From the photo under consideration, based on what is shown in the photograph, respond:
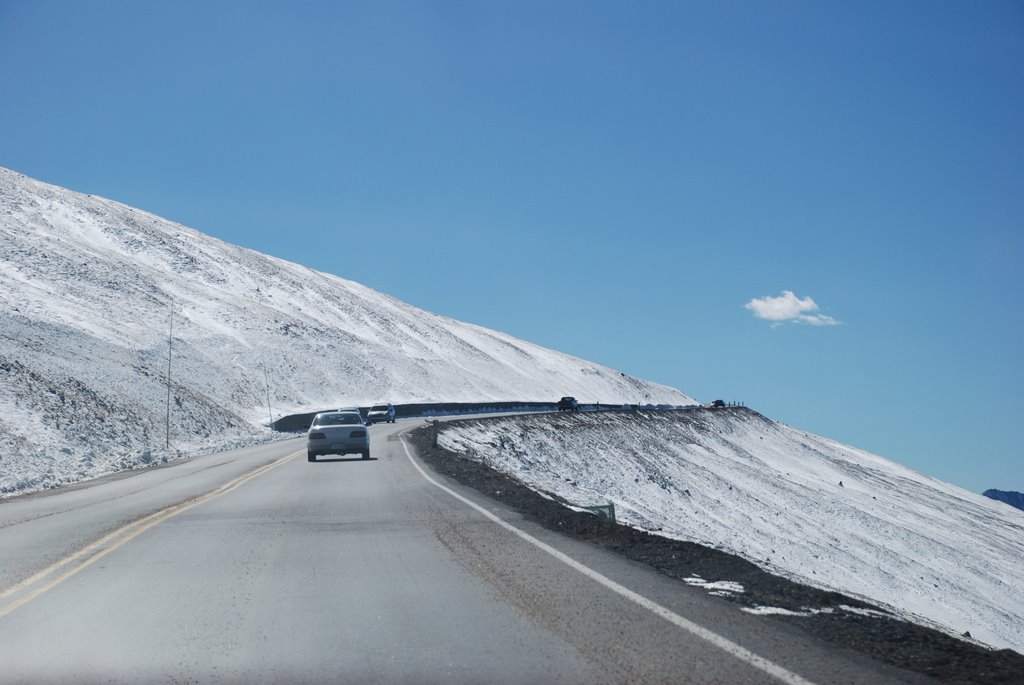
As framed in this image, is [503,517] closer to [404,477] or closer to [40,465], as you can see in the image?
[404,477]

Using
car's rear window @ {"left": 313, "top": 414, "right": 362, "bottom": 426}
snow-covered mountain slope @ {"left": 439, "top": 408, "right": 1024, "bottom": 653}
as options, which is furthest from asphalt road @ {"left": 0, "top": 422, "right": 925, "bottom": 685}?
car's rear window @ {"left": 313, "top": 414, "right": 362, "bottom": 426}

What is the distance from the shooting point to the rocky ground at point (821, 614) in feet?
19.2

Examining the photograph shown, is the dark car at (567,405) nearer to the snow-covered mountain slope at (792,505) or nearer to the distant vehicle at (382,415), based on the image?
the snow-covered mountain slope at (792,505)

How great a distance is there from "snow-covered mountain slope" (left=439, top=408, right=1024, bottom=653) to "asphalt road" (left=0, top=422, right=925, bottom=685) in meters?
8.23

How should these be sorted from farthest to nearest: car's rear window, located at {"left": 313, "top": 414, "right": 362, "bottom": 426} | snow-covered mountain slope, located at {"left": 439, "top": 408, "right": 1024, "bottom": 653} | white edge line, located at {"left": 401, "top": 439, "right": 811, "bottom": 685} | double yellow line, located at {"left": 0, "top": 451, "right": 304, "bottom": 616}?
1. snow-covered mountain slope, located at {"left": 439, "top": 408, "right": 1024, "bottom": 653}
2. car's rear window, located at {"left": 313, "top": 414, "right": 362, "bottom": 426}
3. double yellow line, located at {"left": 0, "top": 451, "right": 304, "bottom": 616}
4. white edge line, located at {"left": 401, "top": 439, "right": 811, "bottom": 685}

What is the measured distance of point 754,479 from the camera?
56812 millimetres

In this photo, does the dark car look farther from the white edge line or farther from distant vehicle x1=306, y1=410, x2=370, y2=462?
the white edge line

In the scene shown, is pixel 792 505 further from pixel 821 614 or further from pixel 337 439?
pixel 821 614

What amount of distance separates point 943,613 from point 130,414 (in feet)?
133

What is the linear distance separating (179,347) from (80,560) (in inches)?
3307

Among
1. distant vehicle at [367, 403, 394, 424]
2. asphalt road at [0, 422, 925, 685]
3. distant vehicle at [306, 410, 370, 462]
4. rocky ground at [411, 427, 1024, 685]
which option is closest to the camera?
asphalt road at [0, 422, 925, 685]

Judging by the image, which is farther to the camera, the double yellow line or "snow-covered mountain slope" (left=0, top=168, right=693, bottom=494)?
"snow-covered mountain slope" (left=0, top=168, right=693, bottom=494)

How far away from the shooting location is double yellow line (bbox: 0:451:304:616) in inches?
318

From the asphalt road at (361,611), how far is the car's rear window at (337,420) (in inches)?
606
